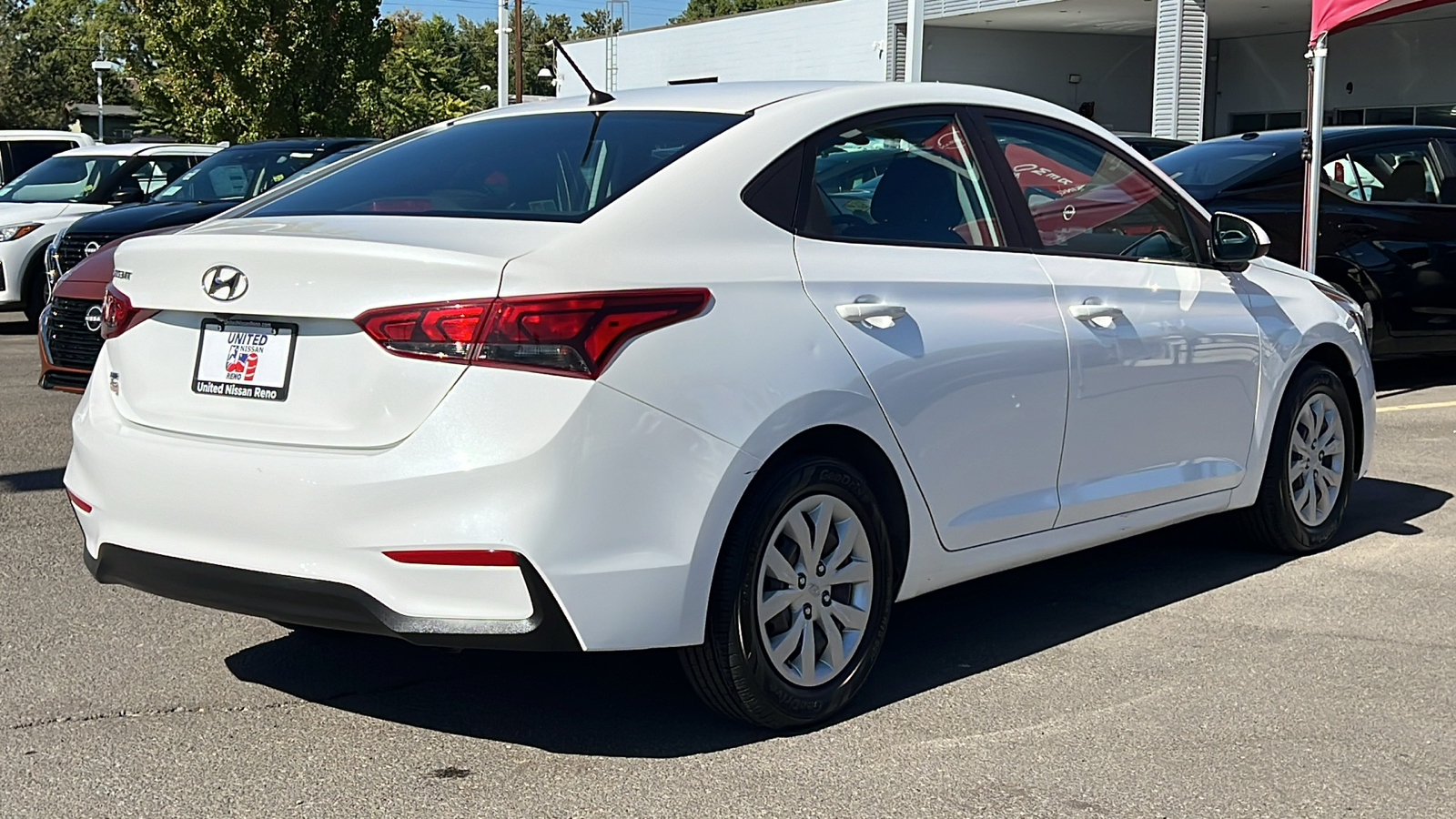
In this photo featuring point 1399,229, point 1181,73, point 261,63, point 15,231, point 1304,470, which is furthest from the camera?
point 261,63

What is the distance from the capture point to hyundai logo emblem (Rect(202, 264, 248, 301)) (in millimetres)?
3742

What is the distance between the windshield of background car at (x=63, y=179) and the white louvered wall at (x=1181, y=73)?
17.1m

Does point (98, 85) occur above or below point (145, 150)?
above

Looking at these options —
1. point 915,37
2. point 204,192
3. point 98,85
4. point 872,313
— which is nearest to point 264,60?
point 915,37

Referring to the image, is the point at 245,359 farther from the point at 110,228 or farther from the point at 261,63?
the point at 261,63

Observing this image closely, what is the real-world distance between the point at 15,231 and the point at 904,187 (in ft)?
38.5

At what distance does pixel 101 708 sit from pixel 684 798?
63.5 inches

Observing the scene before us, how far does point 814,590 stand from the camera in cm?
408

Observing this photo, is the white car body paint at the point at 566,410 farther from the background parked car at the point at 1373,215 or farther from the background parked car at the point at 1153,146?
the background parked car at the point at 1153,146

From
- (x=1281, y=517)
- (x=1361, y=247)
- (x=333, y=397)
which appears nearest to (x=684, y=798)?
(x=333, y=397)

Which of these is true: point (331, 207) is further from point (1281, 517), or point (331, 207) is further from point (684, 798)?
point (1281, 517)

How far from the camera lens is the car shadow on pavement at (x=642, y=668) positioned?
414 cm

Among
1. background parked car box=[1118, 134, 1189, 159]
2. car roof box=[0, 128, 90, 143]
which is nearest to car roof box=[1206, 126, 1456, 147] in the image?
background parked car box=[1118, 134, 1189, 159]

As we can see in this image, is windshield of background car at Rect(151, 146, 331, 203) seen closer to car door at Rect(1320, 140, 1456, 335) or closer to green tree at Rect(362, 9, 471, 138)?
car door at Rect(1320, 140, 1456, 335)
